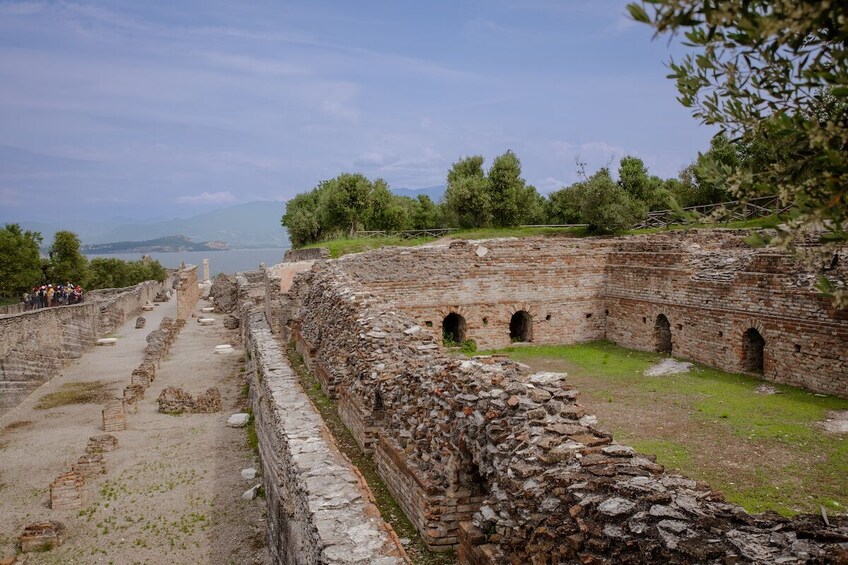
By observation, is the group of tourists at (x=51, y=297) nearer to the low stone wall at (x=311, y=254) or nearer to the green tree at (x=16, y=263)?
the green tree at (x=16, y=263)

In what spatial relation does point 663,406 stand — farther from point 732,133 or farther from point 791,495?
point 732,133

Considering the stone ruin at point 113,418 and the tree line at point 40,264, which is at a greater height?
the tree line at point 40,264

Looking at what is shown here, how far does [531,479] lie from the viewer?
4.38 meters

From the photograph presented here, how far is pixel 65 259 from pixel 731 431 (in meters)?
46.0

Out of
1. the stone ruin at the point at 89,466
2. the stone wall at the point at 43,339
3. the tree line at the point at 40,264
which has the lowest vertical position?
the stone ruin at the point at 89,466

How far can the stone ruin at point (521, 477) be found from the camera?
10.3 ft

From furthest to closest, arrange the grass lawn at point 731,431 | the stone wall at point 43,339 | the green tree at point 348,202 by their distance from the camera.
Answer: the green tree at point 348,202
the stone wall at point 43,339
the grass lawn at point 731,431

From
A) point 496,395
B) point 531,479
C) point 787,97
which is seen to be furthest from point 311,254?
point 787,97

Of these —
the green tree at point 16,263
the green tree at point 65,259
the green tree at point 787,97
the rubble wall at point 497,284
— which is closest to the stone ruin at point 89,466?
the rubble wall at point 497,284

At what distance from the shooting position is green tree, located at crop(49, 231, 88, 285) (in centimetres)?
4275

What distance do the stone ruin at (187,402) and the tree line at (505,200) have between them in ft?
59.8

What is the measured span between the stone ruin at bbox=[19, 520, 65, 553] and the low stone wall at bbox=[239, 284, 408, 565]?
10.8ft

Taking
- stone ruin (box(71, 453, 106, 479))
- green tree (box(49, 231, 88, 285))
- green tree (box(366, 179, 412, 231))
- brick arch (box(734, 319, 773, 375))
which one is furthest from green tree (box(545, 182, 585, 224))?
green tree (box(49, 231, 88, 285))

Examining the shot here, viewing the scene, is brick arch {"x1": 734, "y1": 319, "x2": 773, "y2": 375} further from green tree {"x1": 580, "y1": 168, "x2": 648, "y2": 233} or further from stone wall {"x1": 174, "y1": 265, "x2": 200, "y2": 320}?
stone wall {"x1": 174, "y1": 265, "x2": 200, "y2": 320}
